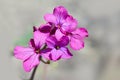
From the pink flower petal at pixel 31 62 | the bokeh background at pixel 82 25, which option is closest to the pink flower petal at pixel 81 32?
the pink flower petal at pixel 31 62

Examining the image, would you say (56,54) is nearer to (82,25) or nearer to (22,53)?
(22,53)

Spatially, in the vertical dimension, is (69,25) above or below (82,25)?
above

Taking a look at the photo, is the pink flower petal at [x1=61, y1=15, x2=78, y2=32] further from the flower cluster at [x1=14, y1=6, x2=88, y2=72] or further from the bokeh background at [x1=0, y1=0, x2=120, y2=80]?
the bokeh background at [x1=0, y1=0, x2=120, y2=80]

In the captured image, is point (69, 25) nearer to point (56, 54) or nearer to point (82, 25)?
point (56, 54)

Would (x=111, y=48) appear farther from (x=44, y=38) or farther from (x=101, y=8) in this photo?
(x=44, y=38)

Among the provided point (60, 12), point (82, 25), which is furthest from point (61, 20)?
point (82, 25)

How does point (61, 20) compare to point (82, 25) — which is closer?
point (61, 20)

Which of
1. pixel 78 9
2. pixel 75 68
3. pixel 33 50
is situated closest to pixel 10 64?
pixel 75 68
